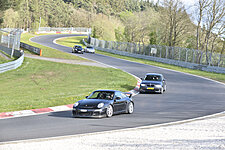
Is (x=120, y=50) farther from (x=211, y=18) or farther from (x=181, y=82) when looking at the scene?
(x=181, y=82)

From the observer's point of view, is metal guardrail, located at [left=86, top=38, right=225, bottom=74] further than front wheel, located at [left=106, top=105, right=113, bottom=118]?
Yes

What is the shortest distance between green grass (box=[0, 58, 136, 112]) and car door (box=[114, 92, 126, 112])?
3.91m

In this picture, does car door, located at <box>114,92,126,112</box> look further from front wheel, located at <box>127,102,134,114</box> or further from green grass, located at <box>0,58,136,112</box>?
green grass, located at <box>0,58,136,112</box>

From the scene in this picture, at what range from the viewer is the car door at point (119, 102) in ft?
49.3

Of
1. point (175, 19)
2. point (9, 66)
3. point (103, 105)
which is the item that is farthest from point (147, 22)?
point (103, 105)

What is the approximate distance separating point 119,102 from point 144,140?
541 cm

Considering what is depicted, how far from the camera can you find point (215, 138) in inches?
404

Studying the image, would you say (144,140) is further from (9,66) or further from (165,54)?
(165,54)

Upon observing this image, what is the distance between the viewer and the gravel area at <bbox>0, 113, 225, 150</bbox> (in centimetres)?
900

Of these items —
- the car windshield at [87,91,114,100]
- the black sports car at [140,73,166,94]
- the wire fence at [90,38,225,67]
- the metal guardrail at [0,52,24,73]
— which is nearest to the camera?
the car windshield at [87,91,114,100]

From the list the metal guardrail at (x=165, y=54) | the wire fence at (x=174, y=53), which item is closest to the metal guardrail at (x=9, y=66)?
the metal guardrail at (x=165, y=54)

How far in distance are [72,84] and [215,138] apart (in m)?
17.7

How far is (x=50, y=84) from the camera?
2688 cm

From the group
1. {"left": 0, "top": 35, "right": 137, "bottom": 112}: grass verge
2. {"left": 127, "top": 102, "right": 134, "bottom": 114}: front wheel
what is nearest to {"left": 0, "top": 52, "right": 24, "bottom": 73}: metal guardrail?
{"left": 0, "top": 35, "right": 137, "bottom": 112}: grass verge
